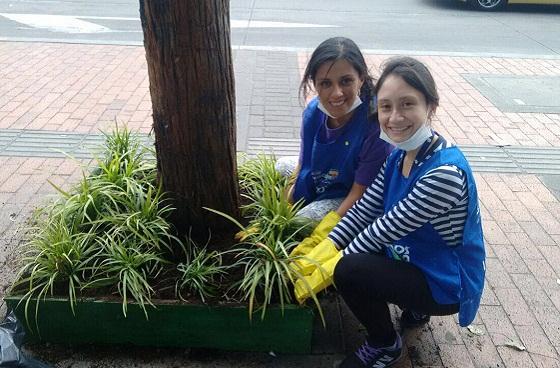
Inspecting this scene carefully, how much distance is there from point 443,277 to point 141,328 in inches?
53.2

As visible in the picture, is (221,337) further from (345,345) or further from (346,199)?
(346,199)

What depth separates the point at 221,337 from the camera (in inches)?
97.7

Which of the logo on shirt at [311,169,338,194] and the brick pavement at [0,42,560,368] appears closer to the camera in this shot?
the brick pavement at [0,42,560,368]

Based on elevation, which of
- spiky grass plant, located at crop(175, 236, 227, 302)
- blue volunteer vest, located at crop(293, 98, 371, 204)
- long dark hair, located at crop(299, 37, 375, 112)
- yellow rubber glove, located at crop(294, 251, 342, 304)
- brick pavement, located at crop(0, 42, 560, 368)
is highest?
long dark hair, located at crop(299, 37, 375, 112)

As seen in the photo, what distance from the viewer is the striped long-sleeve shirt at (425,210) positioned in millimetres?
2068

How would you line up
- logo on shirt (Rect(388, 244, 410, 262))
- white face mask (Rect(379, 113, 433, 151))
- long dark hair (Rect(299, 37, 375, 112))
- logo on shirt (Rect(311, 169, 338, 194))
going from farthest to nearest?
1. logo on shirt (Rect(311, 169, 338, 194))
2. long dark hair (Rect(299, 37, 375, 112))
3. logo on shirt (Rect(388, 244, 410, 262))
4. white face mask (Rect(379, 113, 433, 151))

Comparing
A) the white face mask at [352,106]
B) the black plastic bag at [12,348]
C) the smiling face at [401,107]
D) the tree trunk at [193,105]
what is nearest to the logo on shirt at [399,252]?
the smiling face at [401,107]

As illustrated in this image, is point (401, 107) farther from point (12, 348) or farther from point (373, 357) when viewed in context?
point (12, 348)

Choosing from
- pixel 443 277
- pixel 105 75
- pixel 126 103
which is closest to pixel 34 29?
pixel 105 75

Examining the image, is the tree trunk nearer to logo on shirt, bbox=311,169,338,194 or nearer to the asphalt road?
logo on shirt, bbox=311,169,338,194

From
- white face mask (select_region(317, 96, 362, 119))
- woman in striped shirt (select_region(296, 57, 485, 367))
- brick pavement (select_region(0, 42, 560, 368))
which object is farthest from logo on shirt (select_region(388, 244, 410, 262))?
white face mask (select_region(317, 96, 362, 119))

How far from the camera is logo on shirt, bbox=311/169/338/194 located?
110 inches

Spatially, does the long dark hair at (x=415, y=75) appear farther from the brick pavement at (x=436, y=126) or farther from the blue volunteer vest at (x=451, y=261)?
the brick pavement at (x=436, y=126)

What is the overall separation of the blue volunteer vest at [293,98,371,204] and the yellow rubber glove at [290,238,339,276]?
1.50ft
